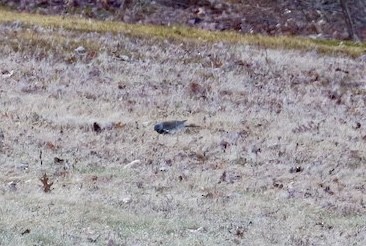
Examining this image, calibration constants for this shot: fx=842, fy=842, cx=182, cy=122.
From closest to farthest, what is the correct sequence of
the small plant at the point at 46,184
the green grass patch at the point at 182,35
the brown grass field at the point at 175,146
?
the brown grass field at the point at 175,146
the small plant at the point at 46,184
the green grass patch at the point at 182,35

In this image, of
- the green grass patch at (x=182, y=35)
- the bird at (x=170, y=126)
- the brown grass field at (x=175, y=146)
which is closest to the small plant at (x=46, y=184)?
the brown grass field at (x=175, y=146)

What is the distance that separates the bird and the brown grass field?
93 millimetres

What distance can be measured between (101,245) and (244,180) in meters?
1.97

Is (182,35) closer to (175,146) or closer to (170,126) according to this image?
(170,126)

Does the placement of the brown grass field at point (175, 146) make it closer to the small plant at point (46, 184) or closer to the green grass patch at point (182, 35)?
the small plant at point (46, 184)

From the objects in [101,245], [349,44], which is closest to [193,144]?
[101,245]

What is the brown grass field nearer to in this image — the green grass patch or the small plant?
the small plant

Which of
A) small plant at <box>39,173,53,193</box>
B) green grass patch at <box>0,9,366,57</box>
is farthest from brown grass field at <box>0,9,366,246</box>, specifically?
green grass patch at <box>0,9,366,57</box>

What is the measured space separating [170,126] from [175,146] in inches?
27.1

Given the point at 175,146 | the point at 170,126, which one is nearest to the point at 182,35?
the point at 170,126

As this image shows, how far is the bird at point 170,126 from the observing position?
27.2ft

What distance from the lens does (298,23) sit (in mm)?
20656

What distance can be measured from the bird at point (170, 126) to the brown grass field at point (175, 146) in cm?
9

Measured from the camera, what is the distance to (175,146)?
782cm
